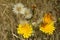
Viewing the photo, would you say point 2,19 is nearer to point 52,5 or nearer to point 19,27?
point 19,27

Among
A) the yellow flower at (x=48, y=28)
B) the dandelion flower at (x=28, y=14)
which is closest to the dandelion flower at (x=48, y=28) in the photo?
the yellow flower at (x=48, y=28)

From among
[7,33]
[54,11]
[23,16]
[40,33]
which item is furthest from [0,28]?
[54,11]

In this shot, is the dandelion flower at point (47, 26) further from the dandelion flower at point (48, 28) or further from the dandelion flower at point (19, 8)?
the dandelion flower at point (19, 8)

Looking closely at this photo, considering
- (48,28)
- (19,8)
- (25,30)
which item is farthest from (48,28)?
(19,8)

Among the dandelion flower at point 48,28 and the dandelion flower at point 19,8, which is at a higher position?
the dandelion flower at point 19,8

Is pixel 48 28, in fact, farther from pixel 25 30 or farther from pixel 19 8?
pixel 19 8

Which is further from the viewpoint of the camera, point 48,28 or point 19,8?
point 19,8

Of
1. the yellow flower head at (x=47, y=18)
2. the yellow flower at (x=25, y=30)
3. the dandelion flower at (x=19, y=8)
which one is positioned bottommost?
the yellow flower at (x=25, y=30)

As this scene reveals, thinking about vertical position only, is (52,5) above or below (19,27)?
above
